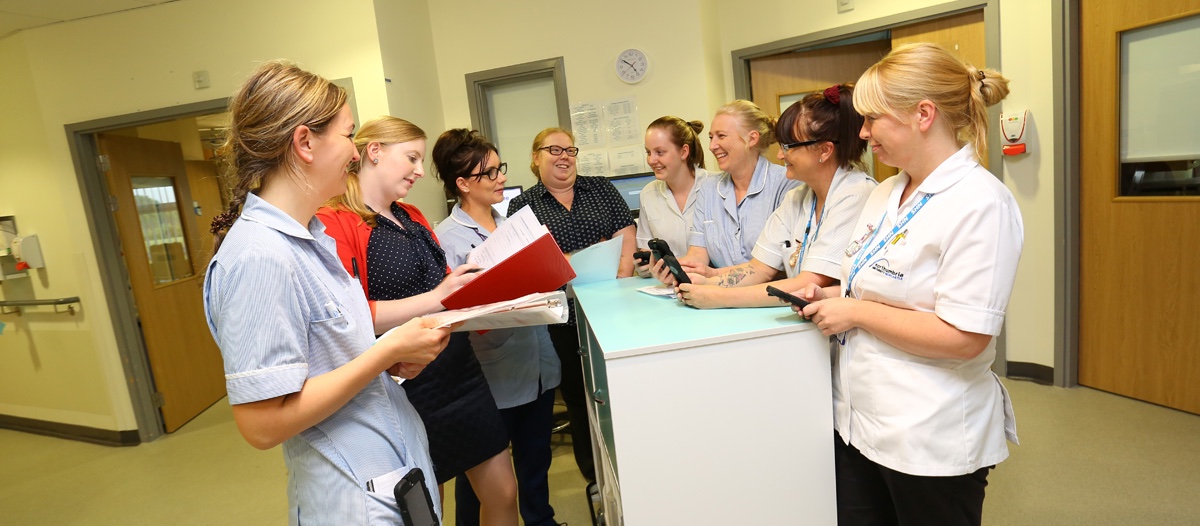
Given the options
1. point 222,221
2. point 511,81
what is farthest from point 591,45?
point 222,221

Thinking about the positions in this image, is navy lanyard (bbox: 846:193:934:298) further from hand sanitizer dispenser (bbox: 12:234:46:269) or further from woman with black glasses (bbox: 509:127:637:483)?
hand sanitizer dispenser (bbox: 12:234:46:269)

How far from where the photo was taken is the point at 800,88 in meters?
4.17

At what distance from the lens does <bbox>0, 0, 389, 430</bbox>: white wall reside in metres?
3.42

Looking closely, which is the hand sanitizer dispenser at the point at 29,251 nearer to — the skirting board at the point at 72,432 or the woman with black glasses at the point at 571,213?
the skirting board at the point at 72,432

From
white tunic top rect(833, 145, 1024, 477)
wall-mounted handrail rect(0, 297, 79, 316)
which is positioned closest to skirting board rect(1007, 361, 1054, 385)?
white tunic top rect(833, 145, 1024, 477)

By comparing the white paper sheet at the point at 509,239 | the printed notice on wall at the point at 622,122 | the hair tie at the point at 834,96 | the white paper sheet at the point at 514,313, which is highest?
the printed notice on wall at the point at 622,122

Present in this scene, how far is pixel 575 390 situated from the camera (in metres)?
2.64

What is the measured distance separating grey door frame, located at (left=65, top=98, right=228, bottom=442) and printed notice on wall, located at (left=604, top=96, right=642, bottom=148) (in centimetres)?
223

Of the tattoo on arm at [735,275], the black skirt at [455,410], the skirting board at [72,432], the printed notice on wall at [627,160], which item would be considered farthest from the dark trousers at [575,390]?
the skirting board at [72,432]

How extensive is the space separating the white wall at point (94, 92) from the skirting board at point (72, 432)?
5 centimetres

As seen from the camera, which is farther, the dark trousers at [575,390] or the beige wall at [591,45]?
the beige wall at [591,45]

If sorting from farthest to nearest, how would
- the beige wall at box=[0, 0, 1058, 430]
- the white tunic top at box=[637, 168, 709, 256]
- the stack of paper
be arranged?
the beige wall at box=[0, 0, 1058, 430]
the white tunic top at box=[637, 168, 709, 256]
the stack of paper

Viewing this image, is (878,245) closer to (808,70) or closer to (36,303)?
(808,70)

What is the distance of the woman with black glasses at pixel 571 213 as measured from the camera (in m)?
2.48
